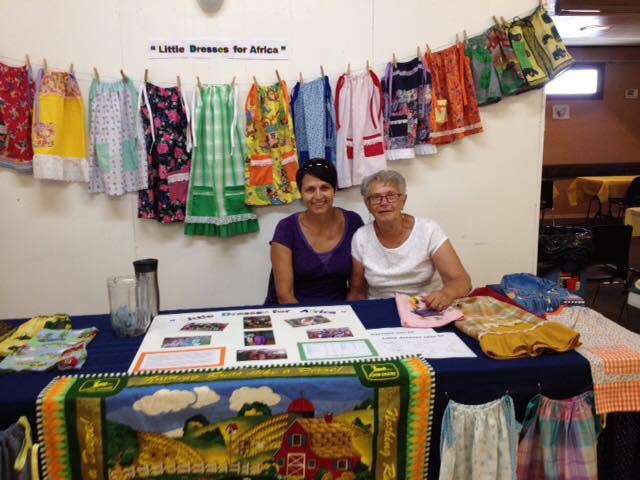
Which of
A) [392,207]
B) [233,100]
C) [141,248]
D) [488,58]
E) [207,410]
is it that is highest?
[488,58]

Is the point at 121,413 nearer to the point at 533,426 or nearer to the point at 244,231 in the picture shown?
the point at 533,426

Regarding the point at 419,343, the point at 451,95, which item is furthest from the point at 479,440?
the point at 451,95

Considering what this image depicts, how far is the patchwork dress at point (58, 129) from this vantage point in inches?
100

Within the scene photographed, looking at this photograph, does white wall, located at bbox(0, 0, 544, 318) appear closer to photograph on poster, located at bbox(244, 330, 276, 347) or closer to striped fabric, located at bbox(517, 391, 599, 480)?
photograph on poster, located at bbox(244, 330, 276, 347)

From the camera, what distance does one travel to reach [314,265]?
7.49 feet

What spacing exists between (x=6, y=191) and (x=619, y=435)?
294 centimetres

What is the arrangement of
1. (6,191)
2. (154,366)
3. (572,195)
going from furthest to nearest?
(572,195) < (6,191) < (154,366)

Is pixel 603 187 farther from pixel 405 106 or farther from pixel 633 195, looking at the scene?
pixel 405 106

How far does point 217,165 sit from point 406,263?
1218mm

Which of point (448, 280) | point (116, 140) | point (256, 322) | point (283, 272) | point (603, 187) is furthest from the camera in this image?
point (603, 187)

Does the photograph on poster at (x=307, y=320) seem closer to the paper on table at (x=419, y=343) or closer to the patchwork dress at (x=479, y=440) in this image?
the paper on table at (x=419, y=343)

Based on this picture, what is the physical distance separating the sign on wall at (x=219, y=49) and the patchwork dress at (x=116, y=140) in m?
0.24

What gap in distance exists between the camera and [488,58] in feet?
9.22

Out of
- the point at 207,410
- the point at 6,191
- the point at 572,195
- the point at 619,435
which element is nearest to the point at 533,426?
the point at 619,435
